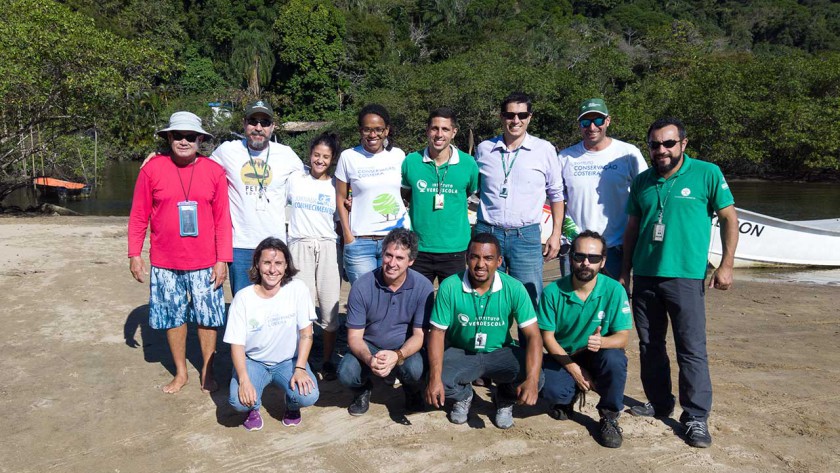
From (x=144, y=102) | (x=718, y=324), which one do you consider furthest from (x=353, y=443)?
(x=144, y=102)

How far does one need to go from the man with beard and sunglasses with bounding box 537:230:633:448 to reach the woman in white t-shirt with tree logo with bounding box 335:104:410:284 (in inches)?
47.0

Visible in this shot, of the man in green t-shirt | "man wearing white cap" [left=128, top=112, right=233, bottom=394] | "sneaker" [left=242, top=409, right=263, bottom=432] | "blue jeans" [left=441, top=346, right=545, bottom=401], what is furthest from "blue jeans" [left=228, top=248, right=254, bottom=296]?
"blue jeans" [left=441, top=346, right=545, bottom=401]

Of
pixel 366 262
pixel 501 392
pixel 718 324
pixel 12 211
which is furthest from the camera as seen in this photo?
pixel 12 211

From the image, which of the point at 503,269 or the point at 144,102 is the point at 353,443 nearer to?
the point at 503,269

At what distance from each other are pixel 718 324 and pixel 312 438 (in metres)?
4.73

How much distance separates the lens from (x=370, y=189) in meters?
4.14

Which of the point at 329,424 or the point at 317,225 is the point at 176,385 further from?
the point at 317,225

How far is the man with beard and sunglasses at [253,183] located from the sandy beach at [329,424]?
39.6 inches

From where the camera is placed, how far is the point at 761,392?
4.32 metres

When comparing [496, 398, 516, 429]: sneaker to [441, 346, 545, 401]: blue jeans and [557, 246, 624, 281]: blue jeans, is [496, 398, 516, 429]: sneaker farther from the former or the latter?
[557, 246, 624, 281]: blue jeans

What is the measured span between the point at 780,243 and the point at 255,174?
32.9ft

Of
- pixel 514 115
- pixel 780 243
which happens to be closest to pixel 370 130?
pixel 514 115

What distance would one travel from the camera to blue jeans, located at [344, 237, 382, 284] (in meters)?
4.21

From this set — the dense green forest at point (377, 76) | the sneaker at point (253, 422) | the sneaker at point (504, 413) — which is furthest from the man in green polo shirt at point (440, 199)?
the dense green forest at point (377, 76)
